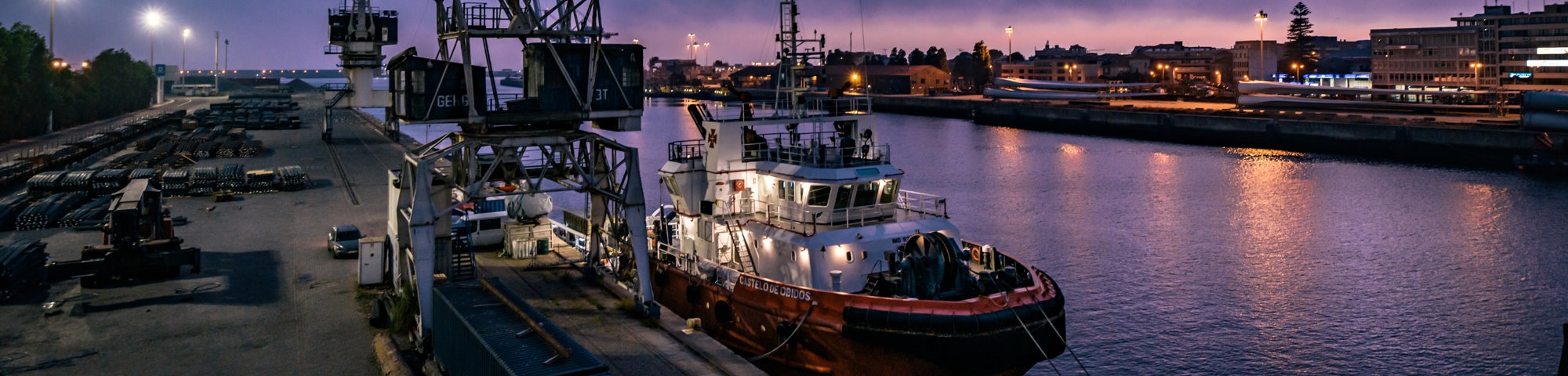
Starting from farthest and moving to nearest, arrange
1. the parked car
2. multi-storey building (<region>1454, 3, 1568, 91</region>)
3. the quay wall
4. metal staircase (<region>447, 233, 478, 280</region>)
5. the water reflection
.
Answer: multi-storey building (<region>1454, 3, 1568, 91</region>), the quay wall, the parked car, the water reflection, metal staircase (<region>447, 233, 478, 280</region>)

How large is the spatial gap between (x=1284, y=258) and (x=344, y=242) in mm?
34397

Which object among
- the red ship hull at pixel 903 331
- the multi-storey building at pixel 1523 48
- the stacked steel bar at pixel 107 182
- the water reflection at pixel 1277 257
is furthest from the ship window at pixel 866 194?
the multi-storey building at pixel 1523 48

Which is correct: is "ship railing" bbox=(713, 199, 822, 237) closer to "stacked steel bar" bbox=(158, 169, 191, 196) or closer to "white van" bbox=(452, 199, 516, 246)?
"white van" bbox=(452, 199, 516, 246)

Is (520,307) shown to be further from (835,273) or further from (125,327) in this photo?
(125,327)

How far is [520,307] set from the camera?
19109mm

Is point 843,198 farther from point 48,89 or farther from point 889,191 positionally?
point 48,89

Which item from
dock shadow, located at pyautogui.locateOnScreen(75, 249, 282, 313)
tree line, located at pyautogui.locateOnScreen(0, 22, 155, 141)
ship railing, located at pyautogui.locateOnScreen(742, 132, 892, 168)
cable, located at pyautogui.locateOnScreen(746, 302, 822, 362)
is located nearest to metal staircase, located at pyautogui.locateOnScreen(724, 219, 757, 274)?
ship railing, located at pyautogui.locateOnScreen(742, 132, 892, 168)

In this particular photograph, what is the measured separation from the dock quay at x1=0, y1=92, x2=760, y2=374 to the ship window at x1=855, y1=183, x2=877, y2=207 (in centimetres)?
528

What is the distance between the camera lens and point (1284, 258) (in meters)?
42.3

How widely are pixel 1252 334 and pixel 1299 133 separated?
239 ft

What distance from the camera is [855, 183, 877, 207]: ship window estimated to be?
25.6 meters

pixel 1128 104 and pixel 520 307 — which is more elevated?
pixel 1128 104

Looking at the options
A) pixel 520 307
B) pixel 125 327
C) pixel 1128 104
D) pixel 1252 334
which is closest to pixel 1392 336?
pixel 1252 334

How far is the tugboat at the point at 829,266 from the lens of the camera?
21.6m
